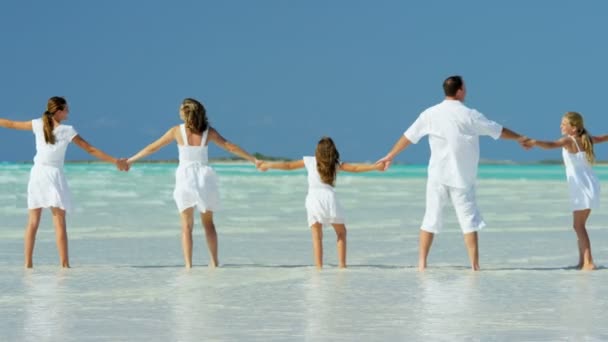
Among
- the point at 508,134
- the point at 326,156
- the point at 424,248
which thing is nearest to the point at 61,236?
the point at 326,156

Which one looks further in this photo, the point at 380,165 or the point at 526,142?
the point at 380,165

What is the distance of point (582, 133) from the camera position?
9.18m

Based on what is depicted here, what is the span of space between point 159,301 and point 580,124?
4.61 metres

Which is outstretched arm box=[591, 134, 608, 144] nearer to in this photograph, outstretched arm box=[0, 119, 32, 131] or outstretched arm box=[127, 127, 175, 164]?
outstretched arm box=[127, 127, 175, 164]

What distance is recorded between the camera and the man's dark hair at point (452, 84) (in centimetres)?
879

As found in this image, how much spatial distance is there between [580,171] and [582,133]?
→ 1.22ft

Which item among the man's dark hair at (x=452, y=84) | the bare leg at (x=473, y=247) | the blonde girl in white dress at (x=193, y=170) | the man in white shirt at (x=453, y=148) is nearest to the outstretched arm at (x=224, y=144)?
the blonde girl in white dress at (x=193, y=170)

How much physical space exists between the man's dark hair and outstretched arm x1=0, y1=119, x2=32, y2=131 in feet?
13.4

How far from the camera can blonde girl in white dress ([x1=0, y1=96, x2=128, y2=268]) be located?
9.23 meters

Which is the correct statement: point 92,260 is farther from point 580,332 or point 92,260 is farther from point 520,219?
point 520,219

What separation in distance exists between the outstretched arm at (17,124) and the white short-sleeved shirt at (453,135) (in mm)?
3780

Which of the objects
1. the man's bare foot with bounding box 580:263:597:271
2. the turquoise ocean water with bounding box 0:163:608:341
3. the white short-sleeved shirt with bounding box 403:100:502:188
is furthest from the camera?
the man's bare foot with bounding box 580:263:597:271

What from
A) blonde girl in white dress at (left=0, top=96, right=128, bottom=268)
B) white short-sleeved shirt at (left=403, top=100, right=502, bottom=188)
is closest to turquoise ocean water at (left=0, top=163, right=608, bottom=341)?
blonde girl in white dress at (left=0, top=96, right=128, bottom=268)

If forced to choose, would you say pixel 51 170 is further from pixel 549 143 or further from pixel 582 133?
pixel 582 133
